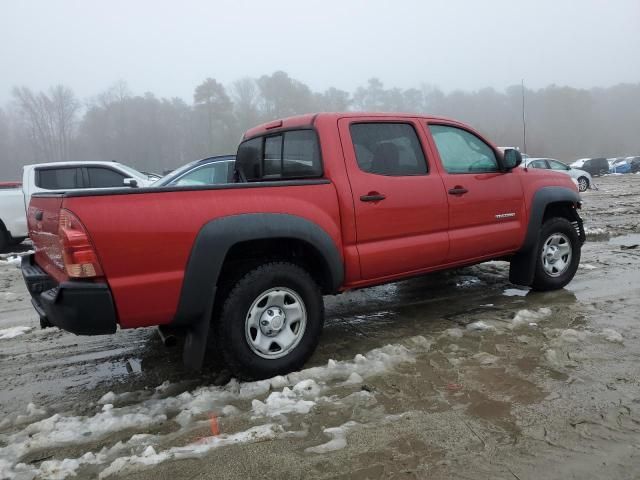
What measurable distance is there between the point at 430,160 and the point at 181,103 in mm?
82549

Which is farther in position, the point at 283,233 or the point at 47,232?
the point at 283,233

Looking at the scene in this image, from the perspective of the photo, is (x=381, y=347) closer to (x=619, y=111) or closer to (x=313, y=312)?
(x=313, y=312)

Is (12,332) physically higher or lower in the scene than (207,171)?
lower

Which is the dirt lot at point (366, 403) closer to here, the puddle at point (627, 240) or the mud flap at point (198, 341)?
the mud flap at point (198, 341)

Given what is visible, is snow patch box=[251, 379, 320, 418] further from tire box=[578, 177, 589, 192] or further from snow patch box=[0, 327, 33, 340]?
tire box=[578, 177, 589, 192]

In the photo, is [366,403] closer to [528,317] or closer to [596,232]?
[528,317]

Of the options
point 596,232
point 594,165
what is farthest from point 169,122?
point 596,232

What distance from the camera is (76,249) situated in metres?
2.75

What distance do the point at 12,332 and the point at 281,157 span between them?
315cm

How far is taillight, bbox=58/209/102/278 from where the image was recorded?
9.00 feet

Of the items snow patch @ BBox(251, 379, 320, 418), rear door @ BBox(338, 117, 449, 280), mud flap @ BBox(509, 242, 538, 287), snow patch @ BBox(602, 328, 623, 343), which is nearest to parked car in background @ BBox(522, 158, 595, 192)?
mud flap @ BBox(509, 242, 538, 287)

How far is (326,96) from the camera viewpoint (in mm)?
78875

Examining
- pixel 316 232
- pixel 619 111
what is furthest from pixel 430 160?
pixel 619 111

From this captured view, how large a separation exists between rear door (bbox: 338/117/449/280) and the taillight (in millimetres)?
1865
